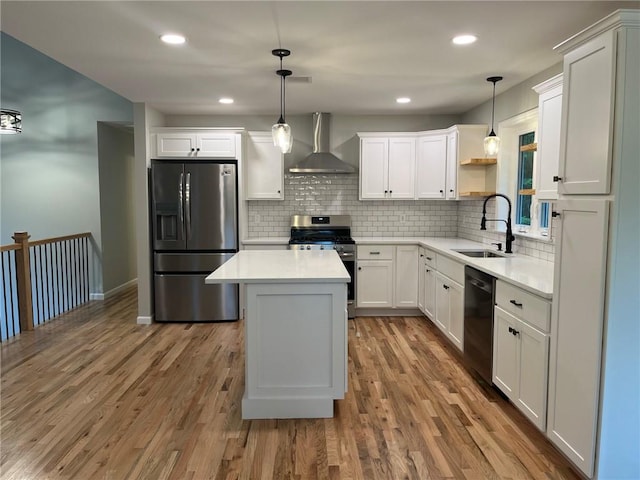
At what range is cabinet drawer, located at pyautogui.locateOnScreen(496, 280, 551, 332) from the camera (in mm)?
2422

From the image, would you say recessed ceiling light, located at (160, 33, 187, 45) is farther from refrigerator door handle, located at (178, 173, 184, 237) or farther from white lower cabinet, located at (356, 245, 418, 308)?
white lower cabinet, located at (356, 245, 418, 308)

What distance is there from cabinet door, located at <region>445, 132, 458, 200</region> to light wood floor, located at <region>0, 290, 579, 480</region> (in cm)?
174

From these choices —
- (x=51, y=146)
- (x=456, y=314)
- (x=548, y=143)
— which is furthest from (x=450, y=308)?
(x=51, y=146)

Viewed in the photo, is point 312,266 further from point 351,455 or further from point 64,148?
point 64,148

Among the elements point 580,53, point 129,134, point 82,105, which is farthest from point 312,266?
point 129,134

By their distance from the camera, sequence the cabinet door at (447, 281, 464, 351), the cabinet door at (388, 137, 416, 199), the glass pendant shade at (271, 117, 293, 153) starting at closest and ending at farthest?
the glass pendant shade at (271, 117, 293, 153)
the cabinet door at (447, 281, 464, 351)
the cabinet door at (388, 137, 416, 199)

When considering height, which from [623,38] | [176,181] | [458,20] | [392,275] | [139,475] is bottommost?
[139,475]

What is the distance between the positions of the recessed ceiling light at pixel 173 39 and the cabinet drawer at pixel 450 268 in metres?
2.70

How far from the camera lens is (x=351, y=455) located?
243cm

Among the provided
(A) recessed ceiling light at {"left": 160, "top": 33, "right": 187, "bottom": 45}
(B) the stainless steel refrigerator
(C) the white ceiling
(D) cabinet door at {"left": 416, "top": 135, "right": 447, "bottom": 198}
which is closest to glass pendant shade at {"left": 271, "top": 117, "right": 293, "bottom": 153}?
(C) the white ceiling

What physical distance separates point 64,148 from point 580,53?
6.28 m

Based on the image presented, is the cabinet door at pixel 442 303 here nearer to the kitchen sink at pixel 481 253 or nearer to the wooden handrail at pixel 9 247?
the kitchen sink at pixel 481 253

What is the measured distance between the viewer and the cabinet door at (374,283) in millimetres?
A: 5164

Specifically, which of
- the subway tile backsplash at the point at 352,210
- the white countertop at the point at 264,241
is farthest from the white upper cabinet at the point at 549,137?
the white countertop at the point at 264,241
